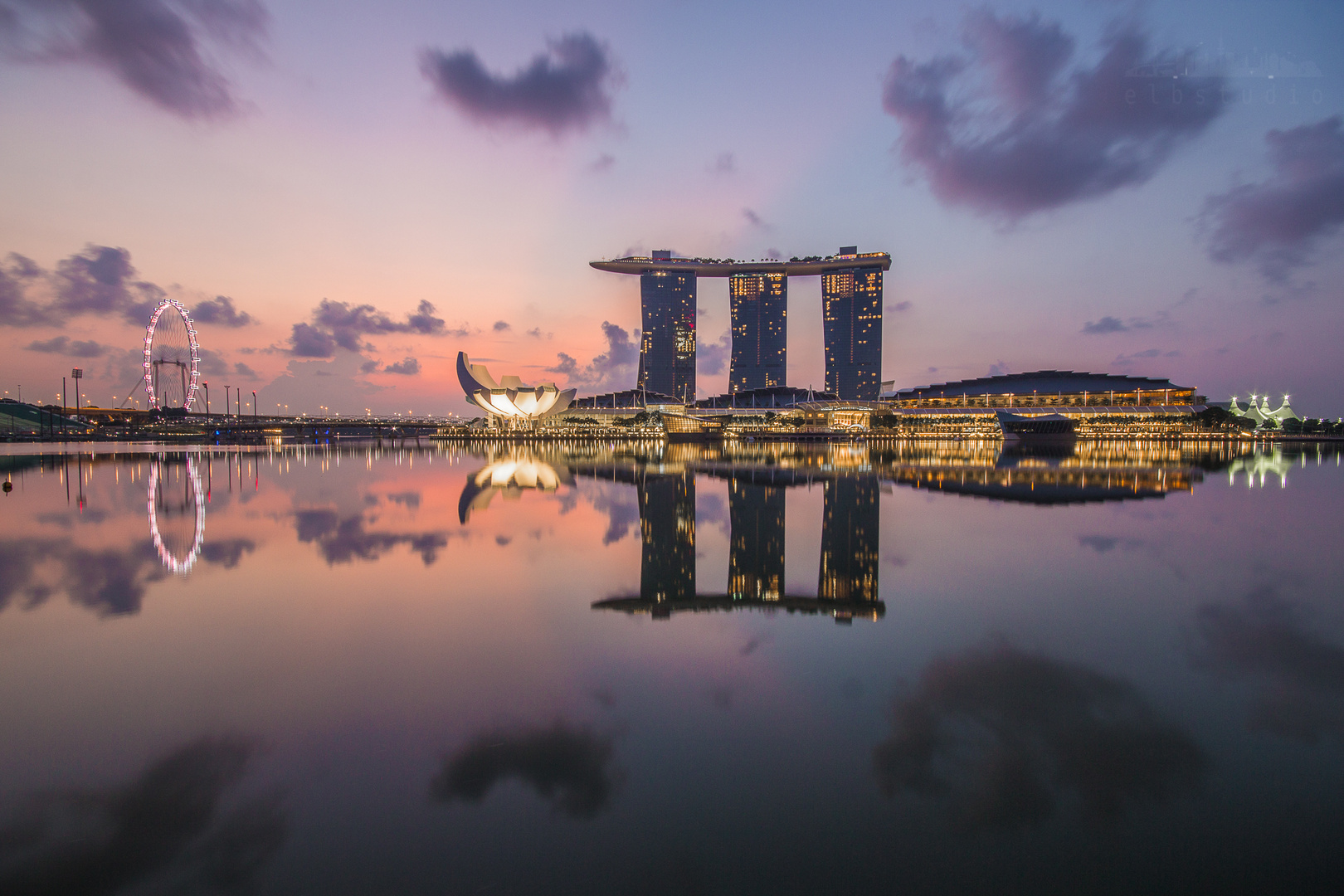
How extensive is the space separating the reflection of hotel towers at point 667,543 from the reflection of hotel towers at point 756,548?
0.65m

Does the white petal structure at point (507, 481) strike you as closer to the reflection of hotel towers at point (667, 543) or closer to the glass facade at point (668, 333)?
the reflection of hotel towers at point (667, 543)

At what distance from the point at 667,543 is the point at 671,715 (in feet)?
19.0

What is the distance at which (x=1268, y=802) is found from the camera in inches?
123

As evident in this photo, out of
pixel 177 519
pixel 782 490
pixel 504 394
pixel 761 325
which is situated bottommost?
pixel 177 519

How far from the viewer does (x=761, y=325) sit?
14112cm

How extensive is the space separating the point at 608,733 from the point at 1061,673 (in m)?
3.75

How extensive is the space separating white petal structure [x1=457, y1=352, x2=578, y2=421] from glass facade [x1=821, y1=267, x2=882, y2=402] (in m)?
80.2

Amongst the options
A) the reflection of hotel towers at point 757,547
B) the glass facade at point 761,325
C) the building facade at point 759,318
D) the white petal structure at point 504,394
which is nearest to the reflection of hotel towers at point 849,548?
the reflection of hotel towers at point 757,547

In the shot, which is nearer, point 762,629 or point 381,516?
point 762,629

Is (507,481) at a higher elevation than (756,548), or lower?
higher

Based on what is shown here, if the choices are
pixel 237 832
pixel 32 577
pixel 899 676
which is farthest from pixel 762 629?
pixel 32 577

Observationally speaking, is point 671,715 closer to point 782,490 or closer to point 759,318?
point 782,490

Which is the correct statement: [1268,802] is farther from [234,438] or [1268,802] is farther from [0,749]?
[234,438]

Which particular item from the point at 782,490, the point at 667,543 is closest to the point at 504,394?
the point at 782,490
